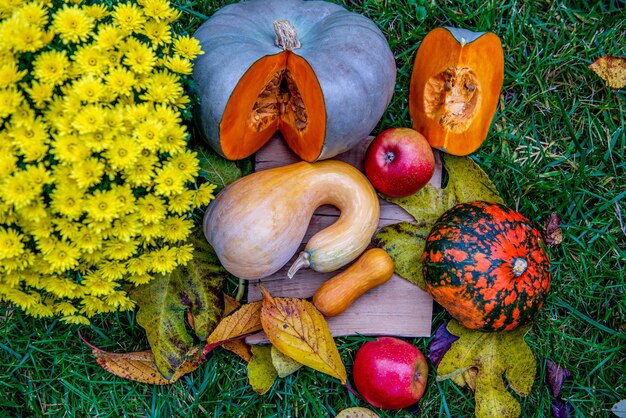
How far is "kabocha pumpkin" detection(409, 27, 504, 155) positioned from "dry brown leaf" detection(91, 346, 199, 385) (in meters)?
1.17

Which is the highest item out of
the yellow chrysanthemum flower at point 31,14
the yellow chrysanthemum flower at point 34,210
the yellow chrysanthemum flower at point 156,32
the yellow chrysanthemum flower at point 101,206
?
the yellow chrysanthemum flower at point 31,14

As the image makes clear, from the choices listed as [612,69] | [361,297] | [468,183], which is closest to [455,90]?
[468,183]

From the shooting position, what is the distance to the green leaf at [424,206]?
2049 mm

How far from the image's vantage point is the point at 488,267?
1815 mm

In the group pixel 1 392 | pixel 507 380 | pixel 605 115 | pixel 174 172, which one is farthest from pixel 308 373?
pixel 605 115

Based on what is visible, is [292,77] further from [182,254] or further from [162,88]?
[182,254]

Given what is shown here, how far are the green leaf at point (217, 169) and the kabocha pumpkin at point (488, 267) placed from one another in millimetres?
711

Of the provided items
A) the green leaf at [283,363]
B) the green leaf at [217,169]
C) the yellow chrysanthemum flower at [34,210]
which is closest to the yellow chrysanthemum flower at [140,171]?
the yellow chrysanthemum flower at [34,210]

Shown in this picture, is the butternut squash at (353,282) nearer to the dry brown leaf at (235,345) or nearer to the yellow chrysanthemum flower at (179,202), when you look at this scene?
the dry brown leaf at (235,345)

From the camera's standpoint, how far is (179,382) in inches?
81.4

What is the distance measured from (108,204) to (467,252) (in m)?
1.08

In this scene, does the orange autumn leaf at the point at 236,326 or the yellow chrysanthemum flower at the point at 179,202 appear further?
the orange autumn leaf at the point at 236,326

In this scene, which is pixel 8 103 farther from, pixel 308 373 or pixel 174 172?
pixel 308 373

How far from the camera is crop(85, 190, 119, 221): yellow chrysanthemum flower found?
4.86 feet
